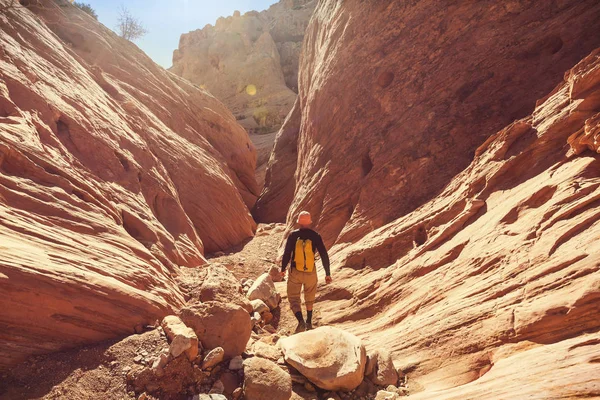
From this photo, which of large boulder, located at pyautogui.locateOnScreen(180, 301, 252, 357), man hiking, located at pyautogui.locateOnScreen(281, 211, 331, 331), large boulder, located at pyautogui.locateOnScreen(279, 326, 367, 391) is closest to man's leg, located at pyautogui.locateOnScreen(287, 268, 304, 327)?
man hiking, located at pyautogui.locateOnScreen(281, 211, 331, 331)

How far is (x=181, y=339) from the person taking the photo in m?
4.62

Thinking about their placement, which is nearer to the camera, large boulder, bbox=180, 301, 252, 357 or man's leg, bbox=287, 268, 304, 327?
large boulder, bbox=180, 301, 252, 357

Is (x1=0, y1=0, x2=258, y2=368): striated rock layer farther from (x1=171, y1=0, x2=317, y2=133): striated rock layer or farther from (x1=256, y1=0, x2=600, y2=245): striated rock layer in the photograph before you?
(x1=171, y1=0, x2=317, y2=133): striated rock layer

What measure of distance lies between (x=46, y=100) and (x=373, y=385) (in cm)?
1017

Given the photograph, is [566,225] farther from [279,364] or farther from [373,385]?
[279,364]

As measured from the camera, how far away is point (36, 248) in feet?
16.4

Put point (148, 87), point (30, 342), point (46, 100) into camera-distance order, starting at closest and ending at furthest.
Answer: point (30, 342) → point (46, 100) → point (148, 87)

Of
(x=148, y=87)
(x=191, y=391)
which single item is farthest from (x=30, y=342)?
(x=148, y=87)

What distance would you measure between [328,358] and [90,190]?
6.47 metres

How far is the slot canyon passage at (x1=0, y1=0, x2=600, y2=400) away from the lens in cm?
437

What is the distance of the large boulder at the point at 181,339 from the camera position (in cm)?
455

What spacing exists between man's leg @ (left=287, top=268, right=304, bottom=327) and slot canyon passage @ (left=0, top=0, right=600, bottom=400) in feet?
1.47

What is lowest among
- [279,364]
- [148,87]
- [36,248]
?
[279,364]

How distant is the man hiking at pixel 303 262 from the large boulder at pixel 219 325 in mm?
2293
